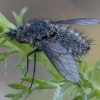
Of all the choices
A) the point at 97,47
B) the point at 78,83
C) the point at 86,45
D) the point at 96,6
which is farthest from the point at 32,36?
the point at 96,6

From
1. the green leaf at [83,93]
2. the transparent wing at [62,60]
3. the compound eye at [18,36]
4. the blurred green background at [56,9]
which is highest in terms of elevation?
the blurred green background at [56,9]

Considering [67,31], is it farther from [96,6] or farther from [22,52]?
[96,6]

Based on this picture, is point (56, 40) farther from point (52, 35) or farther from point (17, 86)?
point (17, 86)

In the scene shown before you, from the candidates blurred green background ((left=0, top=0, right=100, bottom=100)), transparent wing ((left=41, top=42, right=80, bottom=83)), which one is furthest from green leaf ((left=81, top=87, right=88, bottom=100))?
blurred green background ((left=0, top=0, right=100, bottom=100))

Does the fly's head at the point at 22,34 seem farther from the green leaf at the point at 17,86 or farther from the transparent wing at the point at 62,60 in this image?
the green leaf at the point at 17,86

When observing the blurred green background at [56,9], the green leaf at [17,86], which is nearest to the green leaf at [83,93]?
the green leaf at [17,86]

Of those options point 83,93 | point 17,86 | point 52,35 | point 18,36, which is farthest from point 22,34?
point 83,93

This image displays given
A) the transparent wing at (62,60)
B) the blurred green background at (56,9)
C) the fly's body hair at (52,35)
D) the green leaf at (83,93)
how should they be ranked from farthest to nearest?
the blurred green background at (56,9) < the fly's body hair at (52,35) < the green leaf at (83,93) < the transparent wing at (62,60)

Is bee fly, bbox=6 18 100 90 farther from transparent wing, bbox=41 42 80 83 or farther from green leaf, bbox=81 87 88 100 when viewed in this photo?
green leaf, bbox=81 87 88 100
